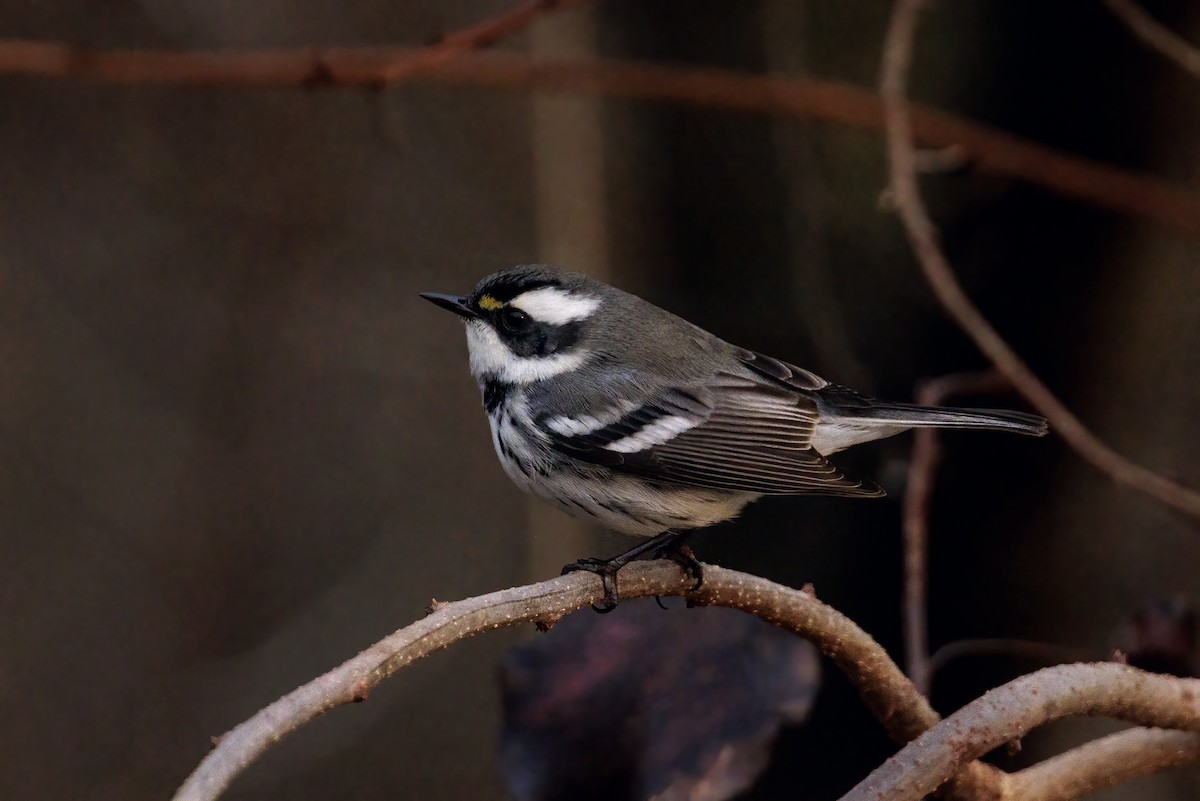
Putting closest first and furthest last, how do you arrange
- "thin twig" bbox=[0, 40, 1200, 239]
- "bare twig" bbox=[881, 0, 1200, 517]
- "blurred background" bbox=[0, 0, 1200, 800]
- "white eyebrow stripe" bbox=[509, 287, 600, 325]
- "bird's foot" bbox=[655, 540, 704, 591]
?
"bird's foot" bbox=[655, 540, 704, 591], "white eyebrow stripe" bbox=[509, 287, 600, 325], "bare twig" bbox=[881, 0, 1200, 517], "thin twig" bbox=[0, 40, 1200, 239], "blurred background" bbox=[0, 0, 1200, 800]

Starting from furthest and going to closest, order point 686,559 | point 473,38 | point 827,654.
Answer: point 473,38
point 686,559
point 827,654

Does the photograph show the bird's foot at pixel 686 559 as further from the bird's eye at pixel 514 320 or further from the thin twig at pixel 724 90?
the thin twig at pixel 724 90

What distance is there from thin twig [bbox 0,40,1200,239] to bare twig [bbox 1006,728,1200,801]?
188 cm

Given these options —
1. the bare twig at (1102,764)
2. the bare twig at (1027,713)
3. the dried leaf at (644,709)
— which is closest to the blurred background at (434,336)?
the bare twig at (1102,764)

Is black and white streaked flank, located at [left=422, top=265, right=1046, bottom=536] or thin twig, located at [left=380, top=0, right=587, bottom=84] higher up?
thin twig, located at [left=380, top=0, right=587, bottom=84]

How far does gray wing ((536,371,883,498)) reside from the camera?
2264mm

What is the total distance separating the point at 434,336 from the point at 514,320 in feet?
7.09

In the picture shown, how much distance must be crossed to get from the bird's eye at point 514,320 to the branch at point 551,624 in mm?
528

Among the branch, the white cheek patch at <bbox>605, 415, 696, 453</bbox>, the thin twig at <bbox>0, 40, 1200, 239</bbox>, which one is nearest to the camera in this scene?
the branch

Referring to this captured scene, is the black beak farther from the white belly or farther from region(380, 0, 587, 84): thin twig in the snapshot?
region(380, 0, 587, 84): thin twig

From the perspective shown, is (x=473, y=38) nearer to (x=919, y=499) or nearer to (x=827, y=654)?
(x=919, y=499)

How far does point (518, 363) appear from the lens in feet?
7.83

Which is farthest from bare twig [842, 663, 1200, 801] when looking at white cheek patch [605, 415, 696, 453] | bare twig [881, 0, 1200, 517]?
white cheek patch [605, 415, 696, 453]

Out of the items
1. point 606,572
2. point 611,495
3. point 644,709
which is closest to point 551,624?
point 644,709
